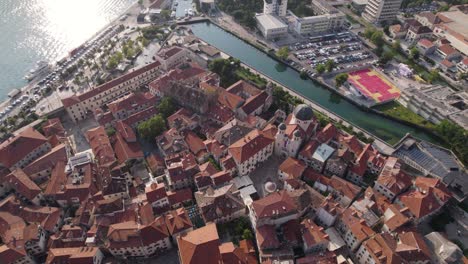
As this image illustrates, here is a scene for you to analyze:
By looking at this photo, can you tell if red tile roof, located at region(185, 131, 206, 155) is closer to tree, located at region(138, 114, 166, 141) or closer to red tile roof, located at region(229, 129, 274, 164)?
tree, located at region(138, 114, 166, 141)

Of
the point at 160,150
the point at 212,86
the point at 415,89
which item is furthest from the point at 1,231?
the point at 415,89

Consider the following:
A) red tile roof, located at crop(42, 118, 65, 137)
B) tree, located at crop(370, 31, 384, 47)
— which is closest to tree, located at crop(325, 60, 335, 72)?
tree, located at crop(370, 31, 384, 47)

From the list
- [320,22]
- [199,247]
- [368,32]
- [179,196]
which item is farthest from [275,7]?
[199,247]

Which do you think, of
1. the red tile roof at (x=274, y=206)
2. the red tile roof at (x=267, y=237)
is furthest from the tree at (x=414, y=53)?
the red tile roof at (x=267, y=237)

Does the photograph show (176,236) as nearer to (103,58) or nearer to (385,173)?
(385,173)

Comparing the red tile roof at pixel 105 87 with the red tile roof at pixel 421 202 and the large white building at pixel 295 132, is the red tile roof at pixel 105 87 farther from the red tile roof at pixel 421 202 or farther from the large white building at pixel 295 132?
the red tile roof at pixel 421 202

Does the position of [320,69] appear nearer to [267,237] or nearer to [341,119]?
[341,119]
